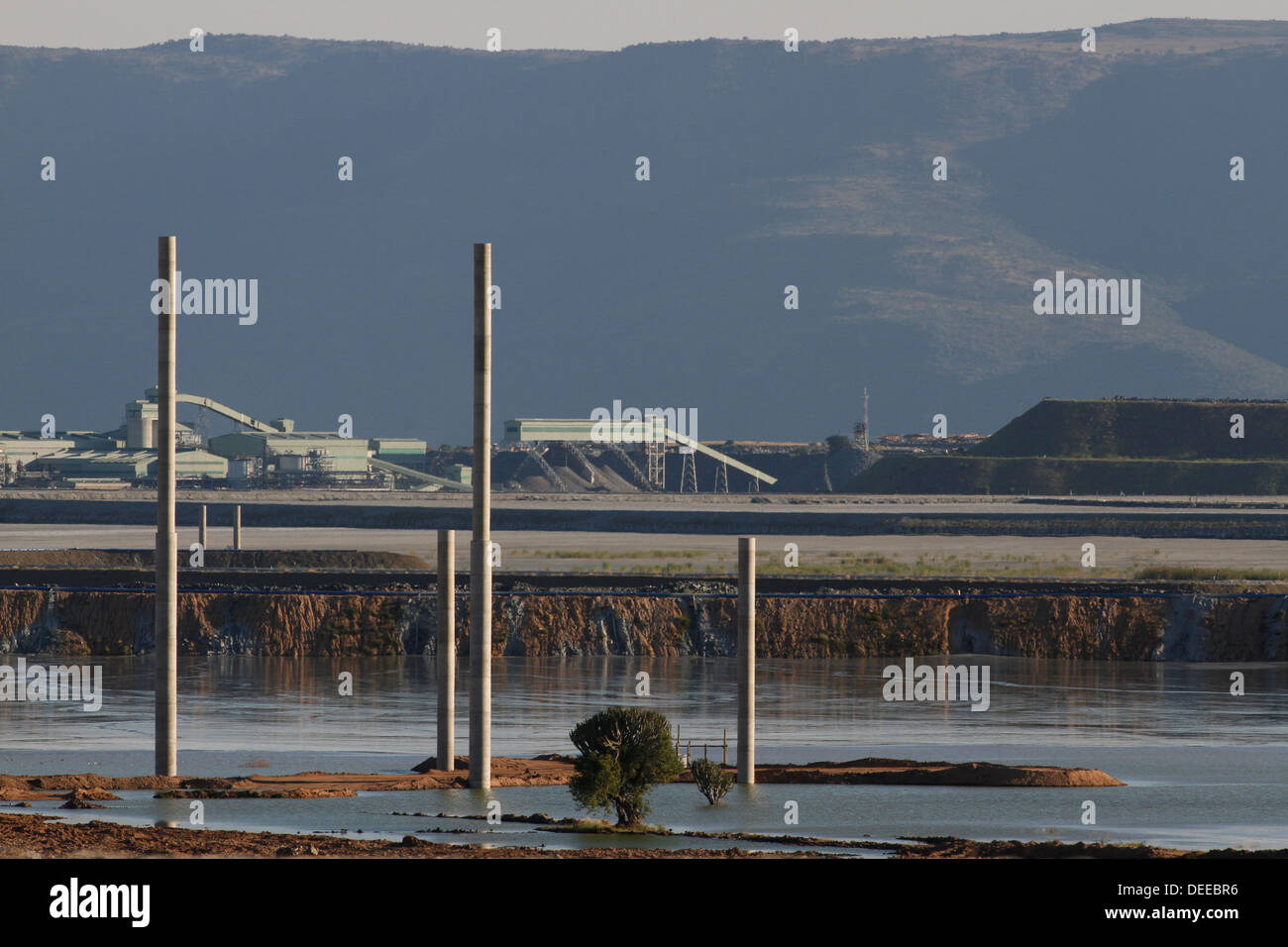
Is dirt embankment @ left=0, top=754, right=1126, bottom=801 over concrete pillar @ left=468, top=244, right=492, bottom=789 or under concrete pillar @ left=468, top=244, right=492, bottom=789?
under

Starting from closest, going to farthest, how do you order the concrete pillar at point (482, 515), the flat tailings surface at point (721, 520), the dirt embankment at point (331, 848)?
the dirt embankment at point (331, 848)
the concrete pillar at point (482, 515)
the flat tailings surface at point (721, 520)

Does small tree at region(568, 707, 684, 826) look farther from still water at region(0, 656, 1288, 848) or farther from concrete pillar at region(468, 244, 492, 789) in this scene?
concrete pillar at region(468, 244, 492, 789)

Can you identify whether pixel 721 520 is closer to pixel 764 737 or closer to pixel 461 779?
pixel 764 737

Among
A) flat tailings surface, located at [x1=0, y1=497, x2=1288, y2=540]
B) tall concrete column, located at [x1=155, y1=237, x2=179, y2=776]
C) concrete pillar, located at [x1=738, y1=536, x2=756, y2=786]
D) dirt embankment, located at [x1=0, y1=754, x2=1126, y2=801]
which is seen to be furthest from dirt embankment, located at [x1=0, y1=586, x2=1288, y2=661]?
flat tailings surface, located at [x1=0, y1=497, x2=1288, y2=540]

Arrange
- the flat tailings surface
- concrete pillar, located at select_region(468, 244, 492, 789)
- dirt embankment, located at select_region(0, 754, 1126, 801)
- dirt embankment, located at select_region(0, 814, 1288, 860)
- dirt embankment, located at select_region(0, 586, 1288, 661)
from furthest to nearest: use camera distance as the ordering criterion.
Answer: the flat tailings surface < dirt embankment, located at select_region(0, 586, 1288, 661) < dirt embankment, located at select_region(0, 754, 1126, 801) < concrete pillar, located at select_region(468, 244, 492, 789) < dirt embankment, located at select_region(0, 814, 1288, 860)

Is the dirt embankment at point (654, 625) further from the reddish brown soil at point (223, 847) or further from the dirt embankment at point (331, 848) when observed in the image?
the reddish brown soil at point (223, 847)

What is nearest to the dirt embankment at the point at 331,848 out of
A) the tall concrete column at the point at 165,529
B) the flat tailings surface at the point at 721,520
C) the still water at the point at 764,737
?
the still water at the point at 764,737

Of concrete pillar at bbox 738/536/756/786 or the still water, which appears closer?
the still water

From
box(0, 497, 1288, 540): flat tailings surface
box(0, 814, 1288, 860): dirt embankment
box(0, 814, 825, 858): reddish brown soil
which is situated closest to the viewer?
box(0, 814, 825, 858): reddish brown soil
